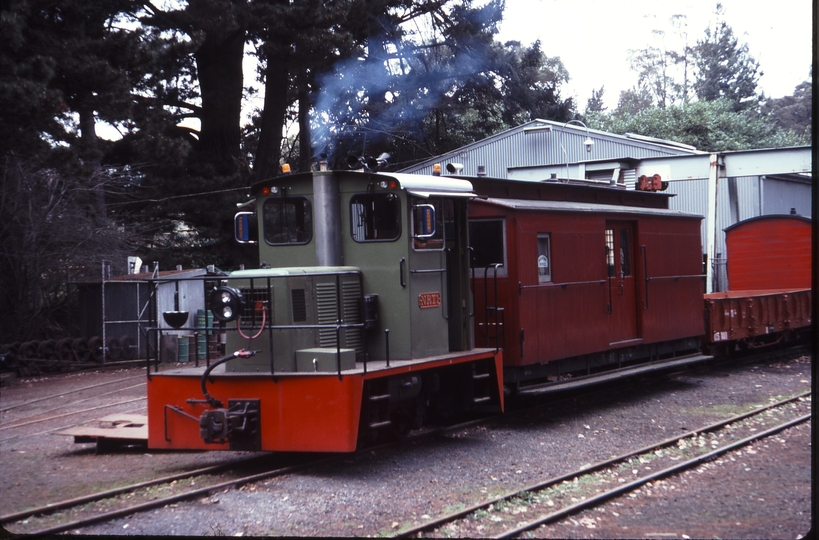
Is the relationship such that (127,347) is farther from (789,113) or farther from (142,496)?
(789,113)

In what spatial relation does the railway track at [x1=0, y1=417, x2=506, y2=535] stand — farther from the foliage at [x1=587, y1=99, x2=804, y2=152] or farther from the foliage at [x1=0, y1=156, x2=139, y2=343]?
the foliage at [x1=587, y1=99, x2=804, y2=152]

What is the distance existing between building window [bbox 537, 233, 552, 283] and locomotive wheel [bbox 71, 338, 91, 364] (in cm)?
1151

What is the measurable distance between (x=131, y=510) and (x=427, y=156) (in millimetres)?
24923

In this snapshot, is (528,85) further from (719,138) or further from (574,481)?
(574,481)

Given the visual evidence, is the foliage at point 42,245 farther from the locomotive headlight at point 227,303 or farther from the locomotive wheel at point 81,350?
the locomotive headlight at point 227,303

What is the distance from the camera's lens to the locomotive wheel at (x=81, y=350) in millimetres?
17683

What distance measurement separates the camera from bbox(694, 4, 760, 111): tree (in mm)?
41750

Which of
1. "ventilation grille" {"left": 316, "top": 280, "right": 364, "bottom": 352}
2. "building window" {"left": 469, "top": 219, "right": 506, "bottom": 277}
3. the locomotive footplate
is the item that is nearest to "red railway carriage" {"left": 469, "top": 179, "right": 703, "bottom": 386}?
"building window" {"left": 469, "top": 219, "right": 506, "bottom": 277}

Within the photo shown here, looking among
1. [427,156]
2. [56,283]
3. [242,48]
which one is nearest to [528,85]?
[427,156]

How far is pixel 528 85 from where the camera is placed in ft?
90.3

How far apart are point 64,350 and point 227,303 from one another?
1176 cm

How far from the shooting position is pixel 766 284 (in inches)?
768

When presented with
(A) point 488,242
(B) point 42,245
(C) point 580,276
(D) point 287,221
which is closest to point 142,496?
(D) point 287,221

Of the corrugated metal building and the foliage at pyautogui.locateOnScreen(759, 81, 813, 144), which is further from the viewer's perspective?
the foliage at pyautogui.locateOnScreen(759, 81, 813, 144)
